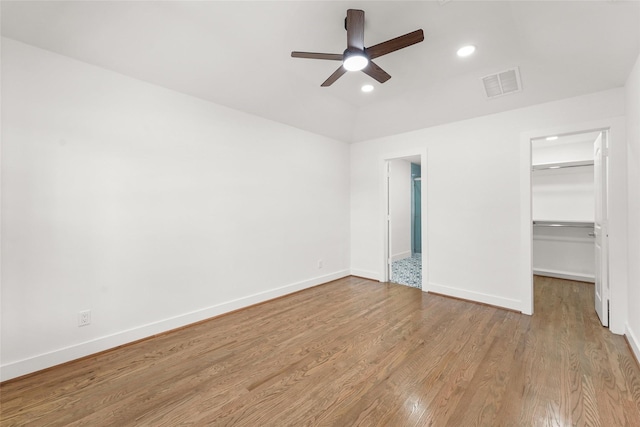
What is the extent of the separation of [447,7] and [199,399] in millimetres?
3516

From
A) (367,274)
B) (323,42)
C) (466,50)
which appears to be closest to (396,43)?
(323,42)

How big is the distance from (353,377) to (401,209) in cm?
534

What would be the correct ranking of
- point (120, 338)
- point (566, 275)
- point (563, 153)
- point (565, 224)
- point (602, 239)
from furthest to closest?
point (563, 153) < point (566, 275) < point (565, 224) < point (602, 239) < point (120, 338)

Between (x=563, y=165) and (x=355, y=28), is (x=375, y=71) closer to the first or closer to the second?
(x=355, y=28)

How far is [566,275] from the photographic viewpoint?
4734 mm

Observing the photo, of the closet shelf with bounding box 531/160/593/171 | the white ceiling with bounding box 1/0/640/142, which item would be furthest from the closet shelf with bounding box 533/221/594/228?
the white ceiling with bounding box 1/0/640/142

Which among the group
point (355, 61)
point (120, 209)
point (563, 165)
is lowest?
point (120, 209)

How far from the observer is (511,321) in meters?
3.12

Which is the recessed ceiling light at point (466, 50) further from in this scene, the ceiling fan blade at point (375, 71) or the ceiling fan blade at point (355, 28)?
the ceiling fan blade at point (355, 28)

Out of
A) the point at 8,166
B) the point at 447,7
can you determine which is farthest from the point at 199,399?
the point at 447,7

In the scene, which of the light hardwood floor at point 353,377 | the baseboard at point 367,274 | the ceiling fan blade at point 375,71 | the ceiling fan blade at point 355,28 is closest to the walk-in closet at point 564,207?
the light hardwood floor at point 353,377

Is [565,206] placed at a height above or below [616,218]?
above

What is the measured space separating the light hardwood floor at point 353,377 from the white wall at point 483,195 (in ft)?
1.98

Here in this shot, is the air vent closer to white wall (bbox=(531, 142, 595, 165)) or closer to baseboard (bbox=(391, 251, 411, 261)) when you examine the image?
white wall (bbox=(531, 142, 595, 165))
